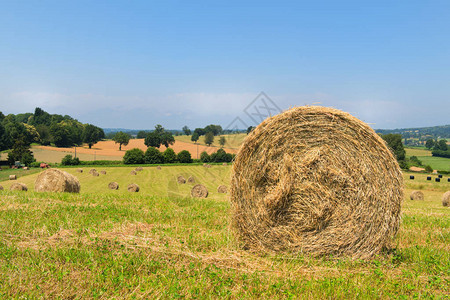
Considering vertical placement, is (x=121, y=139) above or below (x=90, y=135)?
below

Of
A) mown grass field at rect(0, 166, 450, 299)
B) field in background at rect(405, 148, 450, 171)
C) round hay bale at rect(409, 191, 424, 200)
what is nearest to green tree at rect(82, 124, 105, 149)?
field in background at rect(405, 148, 450, 171)

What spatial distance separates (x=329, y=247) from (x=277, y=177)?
1784mm

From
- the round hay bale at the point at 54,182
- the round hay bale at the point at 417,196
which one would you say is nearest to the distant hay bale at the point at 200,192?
the round hay bale at the point at 54,182

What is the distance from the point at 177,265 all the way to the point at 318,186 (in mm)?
3299

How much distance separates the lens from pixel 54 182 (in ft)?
60.4

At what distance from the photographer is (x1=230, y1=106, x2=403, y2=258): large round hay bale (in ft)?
22.0

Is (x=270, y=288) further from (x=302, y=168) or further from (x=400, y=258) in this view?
(x=400, y=258)

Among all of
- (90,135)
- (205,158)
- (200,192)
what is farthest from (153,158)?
(90,135)

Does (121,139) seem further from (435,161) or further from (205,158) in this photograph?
(435,161)

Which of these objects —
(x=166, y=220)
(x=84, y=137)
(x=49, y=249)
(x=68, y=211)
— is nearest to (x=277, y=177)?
(x=166, y=220)

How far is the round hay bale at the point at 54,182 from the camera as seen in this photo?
1833cm

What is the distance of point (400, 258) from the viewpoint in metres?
6.61

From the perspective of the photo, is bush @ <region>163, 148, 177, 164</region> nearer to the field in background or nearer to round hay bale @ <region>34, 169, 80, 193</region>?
round hay bale @ <region>34, 169, 80, 193</region>

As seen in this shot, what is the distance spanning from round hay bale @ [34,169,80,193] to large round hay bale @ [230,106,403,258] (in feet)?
48.3
